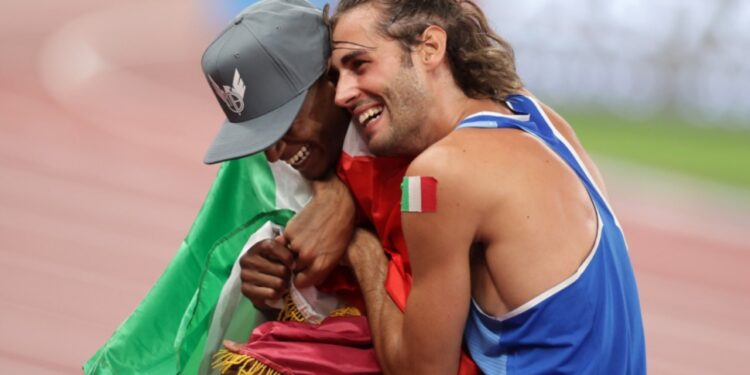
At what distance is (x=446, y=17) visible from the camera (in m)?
2.86

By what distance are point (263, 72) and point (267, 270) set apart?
47 centimetres

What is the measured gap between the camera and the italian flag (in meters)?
2.51

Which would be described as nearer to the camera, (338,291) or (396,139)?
(396,139)

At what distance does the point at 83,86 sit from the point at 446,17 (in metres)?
4.77

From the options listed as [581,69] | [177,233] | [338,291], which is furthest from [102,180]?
[338,291]

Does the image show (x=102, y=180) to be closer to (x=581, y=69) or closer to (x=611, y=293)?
(x=581, y=69)

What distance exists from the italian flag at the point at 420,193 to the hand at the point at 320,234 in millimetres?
429

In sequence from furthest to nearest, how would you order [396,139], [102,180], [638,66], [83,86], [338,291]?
[83,86], [638,66], [102,180], [338,291], [396,139]

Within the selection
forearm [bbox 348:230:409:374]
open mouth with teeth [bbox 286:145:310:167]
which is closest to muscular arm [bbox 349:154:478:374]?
forearm [bbox 348:230:409:374]

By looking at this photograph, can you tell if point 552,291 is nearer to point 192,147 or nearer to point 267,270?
point 267,270

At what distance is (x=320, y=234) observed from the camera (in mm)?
2934

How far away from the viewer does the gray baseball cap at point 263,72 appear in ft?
9.39

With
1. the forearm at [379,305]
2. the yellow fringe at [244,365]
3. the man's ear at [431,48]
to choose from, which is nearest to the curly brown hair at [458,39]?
the man's ear at [431,48]

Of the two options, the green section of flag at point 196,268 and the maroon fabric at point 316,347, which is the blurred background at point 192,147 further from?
the maroon fabric at point 316,347
